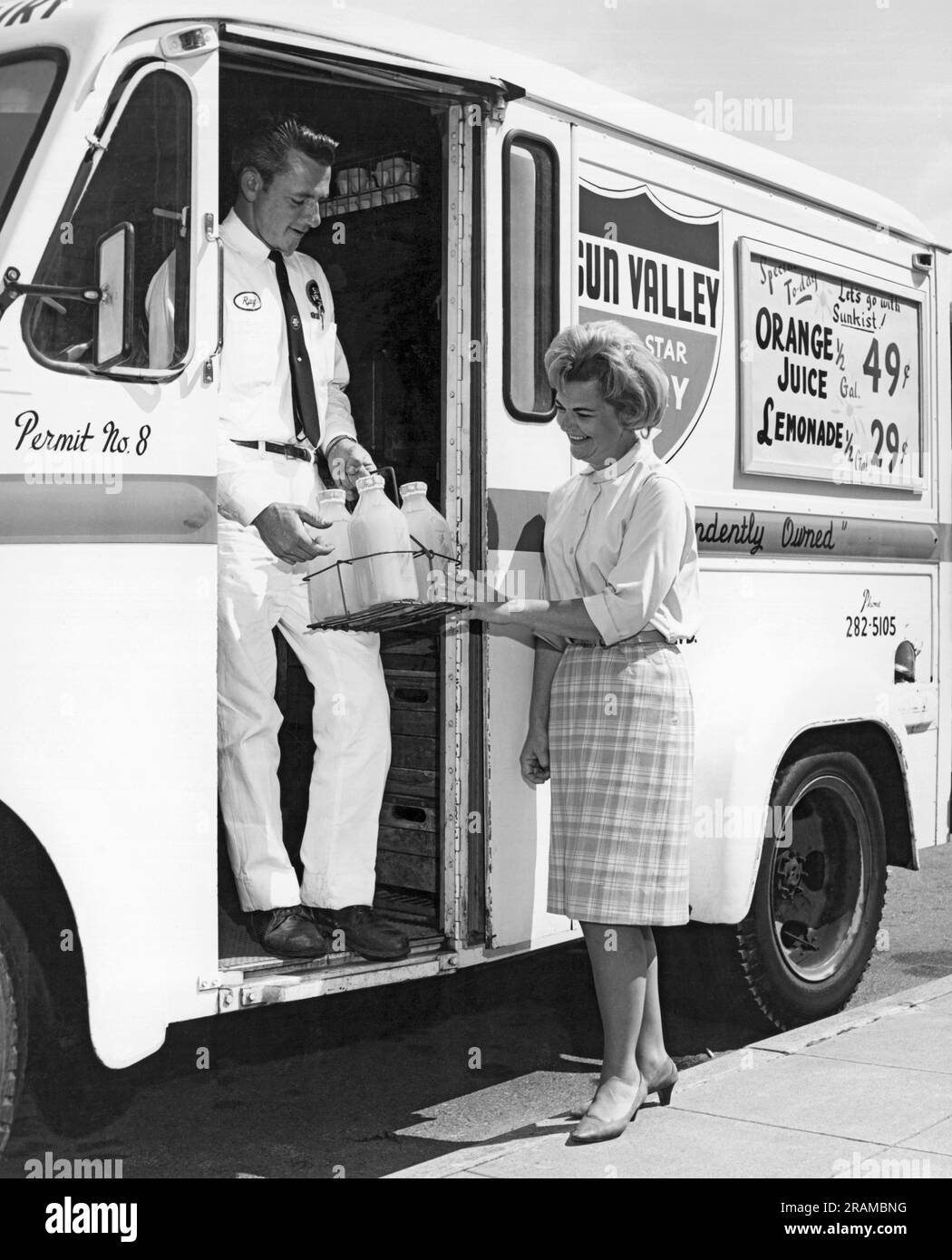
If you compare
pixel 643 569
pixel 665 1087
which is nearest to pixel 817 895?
pixel 665 1087

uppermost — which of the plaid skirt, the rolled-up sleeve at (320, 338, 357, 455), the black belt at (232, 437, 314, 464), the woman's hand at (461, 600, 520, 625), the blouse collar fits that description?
the rolled-up sleeve at (320, 338, 357, 455)

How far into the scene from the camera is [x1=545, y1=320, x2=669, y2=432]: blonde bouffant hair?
13.2 feet

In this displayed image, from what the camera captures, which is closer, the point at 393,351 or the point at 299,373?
the point at 299,373

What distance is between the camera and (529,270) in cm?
454

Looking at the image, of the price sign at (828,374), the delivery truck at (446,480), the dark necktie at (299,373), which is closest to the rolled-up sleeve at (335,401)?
the dark necktie at (299,373)

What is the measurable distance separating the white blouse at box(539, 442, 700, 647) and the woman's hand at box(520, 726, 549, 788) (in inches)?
10.4

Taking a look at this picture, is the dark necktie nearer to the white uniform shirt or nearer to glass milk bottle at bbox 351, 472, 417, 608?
the white uniform shirt

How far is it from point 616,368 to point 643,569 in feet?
1.70

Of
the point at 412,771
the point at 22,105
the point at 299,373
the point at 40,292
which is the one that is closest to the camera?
the point at 40,292

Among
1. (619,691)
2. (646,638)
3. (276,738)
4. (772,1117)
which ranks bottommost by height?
(772,1117)

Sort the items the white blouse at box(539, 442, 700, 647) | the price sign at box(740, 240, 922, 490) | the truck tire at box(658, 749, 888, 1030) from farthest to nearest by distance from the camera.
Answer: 1. the price sign at box(740, 240, 922, 490)
2. the truck tire at box(658, 749, 888, 1030)
3. the white blouse at box(539, 442, 700, 647)

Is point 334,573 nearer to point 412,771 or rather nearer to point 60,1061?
point 412,771

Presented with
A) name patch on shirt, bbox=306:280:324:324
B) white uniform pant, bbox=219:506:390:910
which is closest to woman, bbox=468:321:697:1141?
white uniform pant, bbox=219:506:390:910
